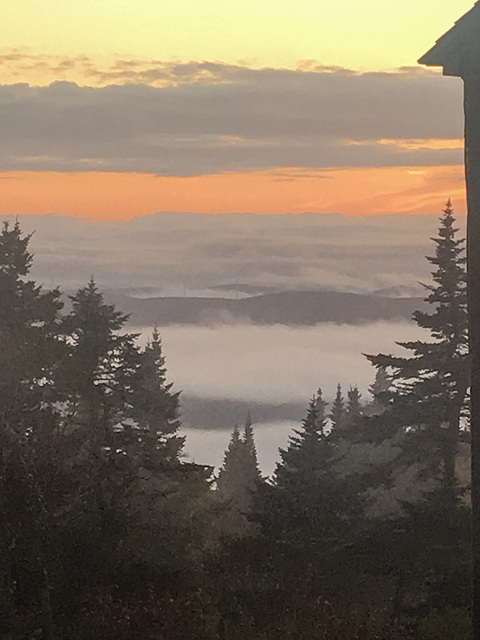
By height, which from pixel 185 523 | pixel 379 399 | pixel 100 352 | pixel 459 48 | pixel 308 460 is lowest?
pixel 185 523

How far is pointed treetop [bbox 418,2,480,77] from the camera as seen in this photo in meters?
8.31

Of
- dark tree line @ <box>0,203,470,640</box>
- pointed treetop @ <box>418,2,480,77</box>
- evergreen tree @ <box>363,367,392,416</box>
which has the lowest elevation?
dark tree line @ <box>0,203,470,640</box>

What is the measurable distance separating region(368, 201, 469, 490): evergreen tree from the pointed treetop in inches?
686

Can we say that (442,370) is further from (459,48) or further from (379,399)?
(459,48)

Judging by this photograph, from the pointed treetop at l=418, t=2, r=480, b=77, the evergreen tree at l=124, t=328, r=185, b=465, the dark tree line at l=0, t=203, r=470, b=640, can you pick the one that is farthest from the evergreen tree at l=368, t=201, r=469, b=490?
the pointed treetop at l=418, t=2, r=480, b=77

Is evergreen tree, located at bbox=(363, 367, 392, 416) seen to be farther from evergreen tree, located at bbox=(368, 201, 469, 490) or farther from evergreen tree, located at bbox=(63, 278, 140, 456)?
evergreen tree, located at bbox=(63, 278, 140, 456)

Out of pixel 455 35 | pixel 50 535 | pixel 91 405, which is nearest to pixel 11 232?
pixel 91 405

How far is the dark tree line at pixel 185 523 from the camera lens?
12164 mm

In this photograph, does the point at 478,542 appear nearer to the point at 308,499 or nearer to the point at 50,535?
the point at 50,535

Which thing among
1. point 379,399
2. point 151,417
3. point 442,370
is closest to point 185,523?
point 379,399

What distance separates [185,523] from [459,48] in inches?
757

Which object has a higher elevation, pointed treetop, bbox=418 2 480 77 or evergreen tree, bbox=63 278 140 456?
pointed treetop, bbox=418 2 480 77

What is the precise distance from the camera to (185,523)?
2498 cm

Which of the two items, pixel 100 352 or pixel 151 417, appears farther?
pixel 151 417
